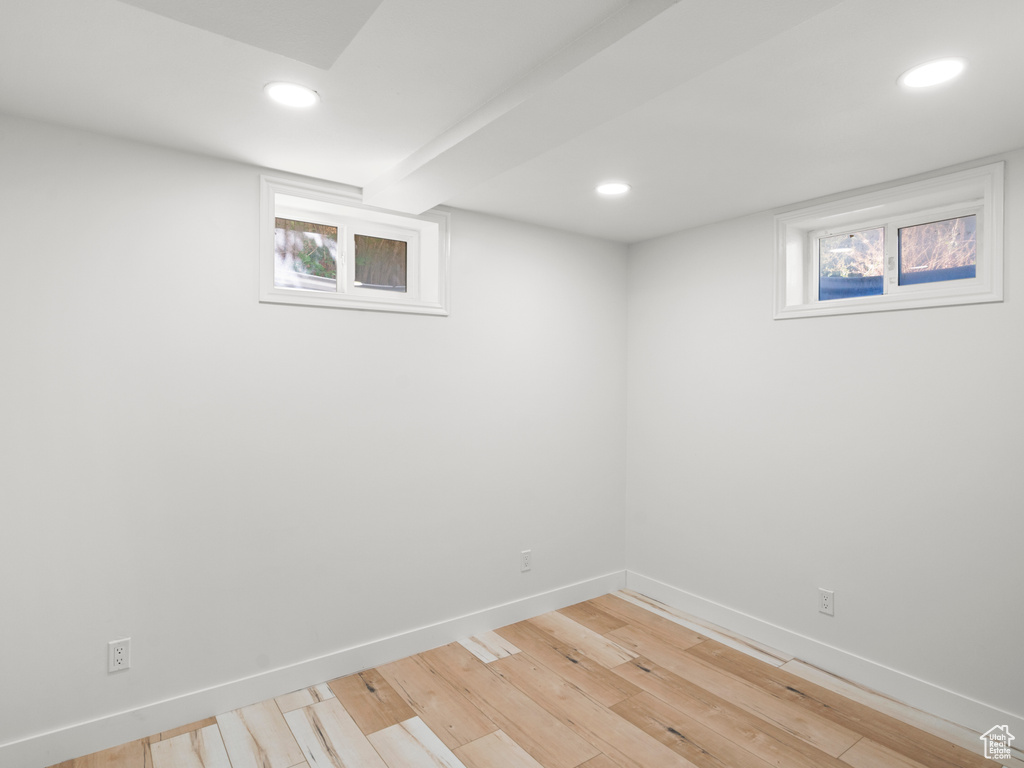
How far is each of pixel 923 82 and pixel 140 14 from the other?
7.37 ft

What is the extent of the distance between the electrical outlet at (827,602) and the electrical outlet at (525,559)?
157cm

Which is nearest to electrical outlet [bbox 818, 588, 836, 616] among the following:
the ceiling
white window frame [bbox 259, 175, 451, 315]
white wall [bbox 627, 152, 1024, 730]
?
white wall [bbox 627, 152, 1024, 730]

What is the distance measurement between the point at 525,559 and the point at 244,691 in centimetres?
162

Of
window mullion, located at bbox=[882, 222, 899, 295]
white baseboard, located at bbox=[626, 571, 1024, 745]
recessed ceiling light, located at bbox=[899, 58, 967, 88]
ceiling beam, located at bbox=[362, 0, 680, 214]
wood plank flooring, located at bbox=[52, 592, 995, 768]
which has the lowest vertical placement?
wood plank flooring, located at bbox=[52, 592, 995, 768]

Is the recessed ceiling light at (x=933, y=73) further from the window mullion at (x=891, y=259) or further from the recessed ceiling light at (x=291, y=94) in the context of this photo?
the recessed ceiling light at (x=291, y=94)

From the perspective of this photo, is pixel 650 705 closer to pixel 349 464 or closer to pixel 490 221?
pixel 349 464

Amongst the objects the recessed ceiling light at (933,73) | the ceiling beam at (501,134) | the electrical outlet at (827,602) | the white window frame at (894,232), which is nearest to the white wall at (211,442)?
the ceiling beam at (501,134)

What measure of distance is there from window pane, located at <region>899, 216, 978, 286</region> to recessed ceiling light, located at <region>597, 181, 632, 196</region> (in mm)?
1374

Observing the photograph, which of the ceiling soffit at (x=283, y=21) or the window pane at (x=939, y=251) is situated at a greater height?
the ceiling soffit at (x=283, y=21)

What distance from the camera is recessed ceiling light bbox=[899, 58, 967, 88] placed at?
1699 millimetres

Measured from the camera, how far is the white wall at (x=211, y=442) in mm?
2152

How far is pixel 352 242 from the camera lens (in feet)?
9.89

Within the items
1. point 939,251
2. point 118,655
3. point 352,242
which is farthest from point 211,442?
point 939,251

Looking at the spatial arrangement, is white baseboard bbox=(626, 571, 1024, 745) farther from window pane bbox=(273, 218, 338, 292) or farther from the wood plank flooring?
window pane bbox=(273, 218, 338, 292)
